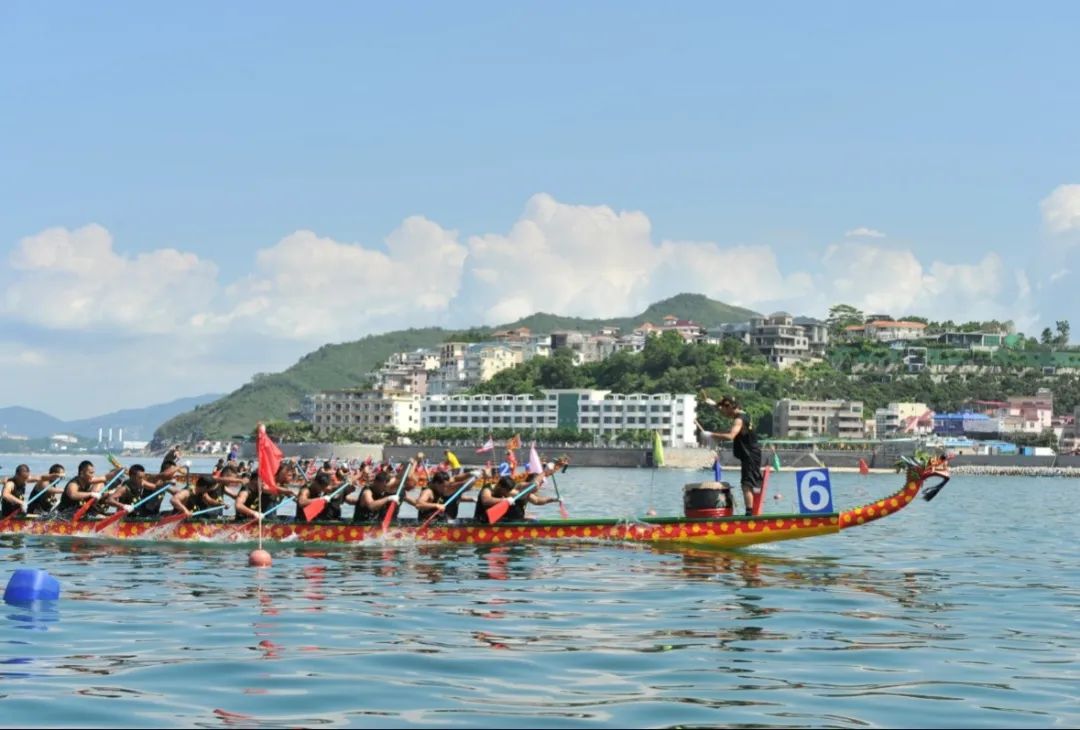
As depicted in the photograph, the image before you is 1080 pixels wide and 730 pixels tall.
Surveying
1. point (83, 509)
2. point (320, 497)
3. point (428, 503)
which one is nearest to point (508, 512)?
point (428, 503)

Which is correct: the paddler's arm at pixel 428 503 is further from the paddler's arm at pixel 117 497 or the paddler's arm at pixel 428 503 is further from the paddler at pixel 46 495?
the paddler at pixel 46 495

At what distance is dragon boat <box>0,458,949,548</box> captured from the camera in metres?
25.8

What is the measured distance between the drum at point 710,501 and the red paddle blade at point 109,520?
12.4 metres

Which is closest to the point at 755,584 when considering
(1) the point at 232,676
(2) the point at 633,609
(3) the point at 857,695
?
(2) the point at 633,609

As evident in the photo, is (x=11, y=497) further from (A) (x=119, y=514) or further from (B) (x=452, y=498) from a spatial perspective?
(B) (x=452, y=498)

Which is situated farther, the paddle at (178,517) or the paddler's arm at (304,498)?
the paddle at (178,517)

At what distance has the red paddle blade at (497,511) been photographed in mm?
27797

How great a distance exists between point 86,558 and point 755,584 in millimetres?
12975

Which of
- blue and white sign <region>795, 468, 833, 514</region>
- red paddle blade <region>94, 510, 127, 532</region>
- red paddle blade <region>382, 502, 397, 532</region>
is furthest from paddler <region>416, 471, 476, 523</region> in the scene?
blue and white sign <region>795, 468, 833, 514</region>

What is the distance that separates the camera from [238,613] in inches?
722

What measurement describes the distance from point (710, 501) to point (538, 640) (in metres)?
11.2

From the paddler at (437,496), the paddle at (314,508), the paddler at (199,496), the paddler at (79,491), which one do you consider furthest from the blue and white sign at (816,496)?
the paddler at (79,491)

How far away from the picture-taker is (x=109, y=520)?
3033cm

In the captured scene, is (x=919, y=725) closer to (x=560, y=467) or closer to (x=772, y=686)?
(x=772, y=686)
